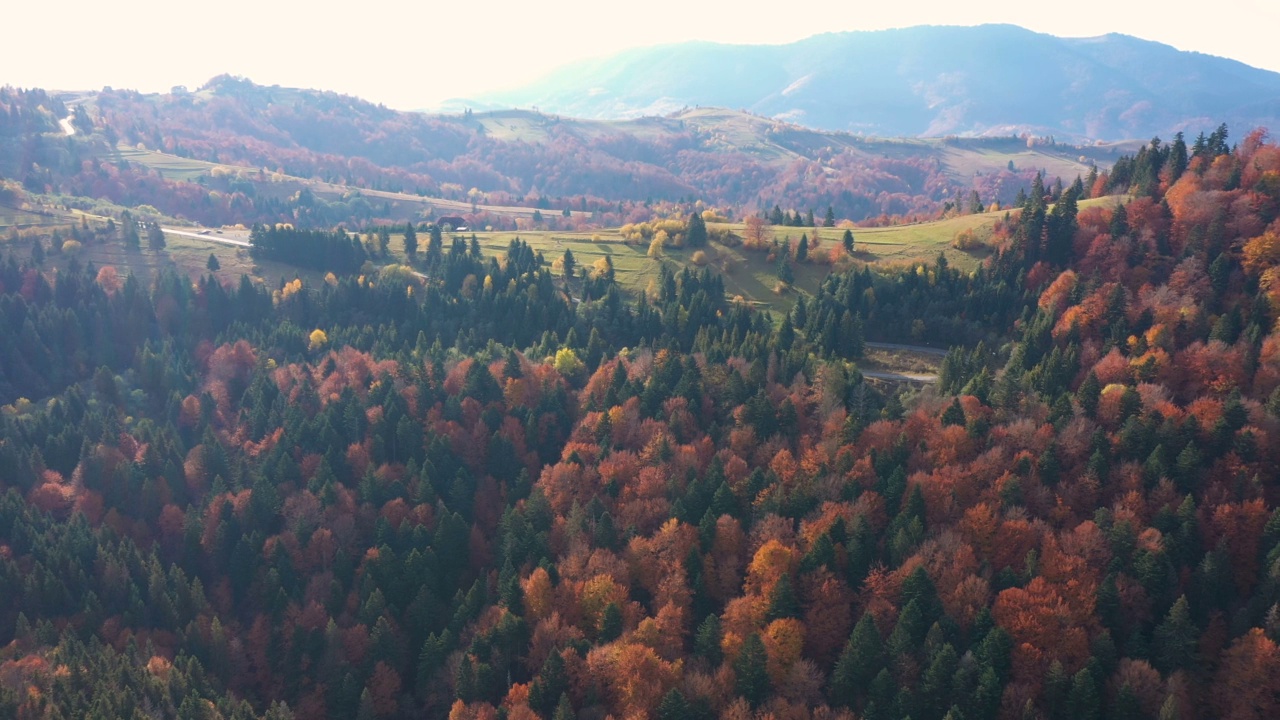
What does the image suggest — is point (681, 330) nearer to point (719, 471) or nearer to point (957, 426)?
point (719, 471)

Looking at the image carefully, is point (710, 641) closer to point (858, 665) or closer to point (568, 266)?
point (858, 665)

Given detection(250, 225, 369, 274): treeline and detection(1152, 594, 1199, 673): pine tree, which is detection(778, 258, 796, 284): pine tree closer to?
detection(250, 225, 369, 274): treeline

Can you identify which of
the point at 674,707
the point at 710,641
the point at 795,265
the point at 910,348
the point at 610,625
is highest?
the point at 795,265

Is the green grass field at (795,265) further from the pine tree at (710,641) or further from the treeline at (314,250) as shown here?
the pine tree at (710,641)

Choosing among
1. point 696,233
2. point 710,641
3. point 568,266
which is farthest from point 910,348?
point 568,266

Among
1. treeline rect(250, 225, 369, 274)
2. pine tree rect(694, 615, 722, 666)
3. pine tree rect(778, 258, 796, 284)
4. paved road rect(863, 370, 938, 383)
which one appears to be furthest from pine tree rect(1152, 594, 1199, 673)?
treeline rect(250, 225, 369, 274)

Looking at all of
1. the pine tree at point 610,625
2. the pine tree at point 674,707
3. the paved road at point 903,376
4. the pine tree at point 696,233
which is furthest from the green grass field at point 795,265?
the pine tree at point 674,707

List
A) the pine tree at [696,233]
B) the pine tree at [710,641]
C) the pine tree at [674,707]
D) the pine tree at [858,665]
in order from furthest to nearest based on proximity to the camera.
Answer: the pine tree at [696,233] → the pine tree at [710,641] → the pine tree at [858,665] → the pine tree at [674,707]

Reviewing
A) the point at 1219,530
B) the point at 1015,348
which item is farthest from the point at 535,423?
the point at 1219,530
